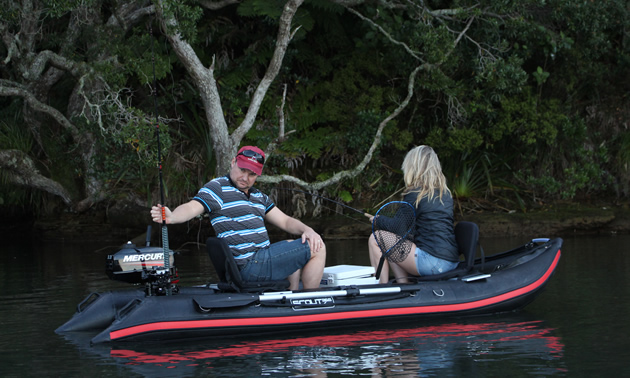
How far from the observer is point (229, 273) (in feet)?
19.9

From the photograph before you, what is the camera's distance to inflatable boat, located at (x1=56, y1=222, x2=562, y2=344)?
19.5 ft

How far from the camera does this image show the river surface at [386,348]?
510cm

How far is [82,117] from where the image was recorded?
12.7 meters

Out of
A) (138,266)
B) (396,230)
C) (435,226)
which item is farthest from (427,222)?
(138,266)

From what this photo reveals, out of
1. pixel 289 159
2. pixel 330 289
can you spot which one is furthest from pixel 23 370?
pixel 289 159

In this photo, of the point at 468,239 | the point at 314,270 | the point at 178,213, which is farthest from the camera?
the point at 468,239

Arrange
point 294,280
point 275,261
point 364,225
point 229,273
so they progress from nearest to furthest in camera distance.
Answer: point 229,273 < point 275,261 < point 294,280 < point 364,225

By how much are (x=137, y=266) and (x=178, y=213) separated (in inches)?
33.0

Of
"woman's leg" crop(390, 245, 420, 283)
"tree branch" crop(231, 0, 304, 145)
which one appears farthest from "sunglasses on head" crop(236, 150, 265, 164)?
"tree branch" crop(231, 0, 304, 145)

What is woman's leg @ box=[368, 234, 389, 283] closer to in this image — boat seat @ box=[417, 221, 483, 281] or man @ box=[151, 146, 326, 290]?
boat seat @ box=[417, 221, 483, 281]

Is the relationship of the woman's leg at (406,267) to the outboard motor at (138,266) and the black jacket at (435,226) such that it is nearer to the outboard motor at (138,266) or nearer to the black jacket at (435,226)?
the black jacket at (435,226)

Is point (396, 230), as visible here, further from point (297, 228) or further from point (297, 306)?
point (297, 306)

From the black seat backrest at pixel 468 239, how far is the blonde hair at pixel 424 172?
1.10ft

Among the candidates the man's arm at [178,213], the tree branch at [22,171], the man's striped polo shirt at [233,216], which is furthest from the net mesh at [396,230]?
the tree branch at [22,171]
